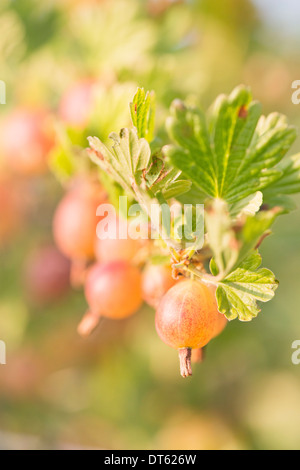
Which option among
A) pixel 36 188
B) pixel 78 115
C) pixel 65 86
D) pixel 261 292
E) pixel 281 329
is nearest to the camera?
pixel 261 292

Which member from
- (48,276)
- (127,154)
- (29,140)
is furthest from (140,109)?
(48,276)

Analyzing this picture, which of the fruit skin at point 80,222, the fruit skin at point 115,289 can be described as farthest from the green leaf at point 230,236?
the fruit skin at point 80,222

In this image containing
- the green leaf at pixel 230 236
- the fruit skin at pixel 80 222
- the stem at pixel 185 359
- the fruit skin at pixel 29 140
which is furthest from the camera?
the fruit skin at pixel 29 140

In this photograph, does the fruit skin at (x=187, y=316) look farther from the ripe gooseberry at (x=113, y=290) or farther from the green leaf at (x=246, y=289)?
the ripe gooseberry at (x=113, y=290)

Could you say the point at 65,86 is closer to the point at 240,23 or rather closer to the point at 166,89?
the point at 166,89

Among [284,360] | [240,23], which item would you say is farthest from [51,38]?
[284,360]

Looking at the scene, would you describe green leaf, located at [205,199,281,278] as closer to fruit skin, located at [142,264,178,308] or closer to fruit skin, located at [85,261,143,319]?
fruit skin, located at [142,264,178,308]
